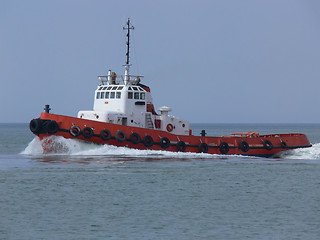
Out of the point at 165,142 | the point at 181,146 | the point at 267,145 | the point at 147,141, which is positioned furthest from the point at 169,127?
the point at 267,145

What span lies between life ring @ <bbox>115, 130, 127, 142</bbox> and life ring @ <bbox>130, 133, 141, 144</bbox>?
15.8 inches

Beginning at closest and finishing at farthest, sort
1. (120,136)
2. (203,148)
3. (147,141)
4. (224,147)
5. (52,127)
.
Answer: (52,127) → (120,136) → (147,141) → (203,148) → (224,147)

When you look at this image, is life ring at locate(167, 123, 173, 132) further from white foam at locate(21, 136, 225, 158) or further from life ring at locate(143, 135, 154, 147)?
life ring at locate(143, 135, 154, 147)

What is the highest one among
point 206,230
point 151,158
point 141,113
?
point 141,113

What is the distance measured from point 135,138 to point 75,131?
340 cm

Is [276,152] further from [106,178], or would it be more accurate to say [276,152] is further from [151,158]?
[106,178]

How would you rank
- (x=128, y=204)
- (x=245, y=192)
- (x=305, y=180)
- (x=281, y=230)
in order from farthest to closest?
(x=305, y=180)
(x=245, y=192)
(x=128, y=204)
(x=281, y=230)

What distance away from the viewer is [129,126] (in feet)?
105

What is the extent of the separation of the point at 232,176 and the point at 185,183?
11.5 ft

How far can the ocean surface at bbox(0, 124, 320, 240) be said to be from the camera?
1625 cm

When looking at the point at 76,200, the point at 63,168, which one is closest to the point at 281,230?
the point at 76,200

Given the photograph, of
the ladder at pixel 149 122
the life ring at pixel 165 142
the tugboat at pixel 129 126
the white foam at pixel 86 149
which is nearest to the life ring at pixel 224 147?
the tugboat at pixel 129 126

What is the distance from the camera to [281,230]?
1622 centimetres

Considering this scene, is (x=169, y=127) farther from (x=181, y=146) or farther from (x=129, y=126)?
(x=129, y=126)
